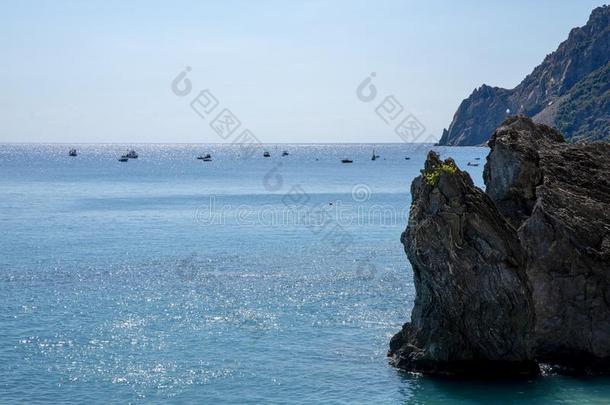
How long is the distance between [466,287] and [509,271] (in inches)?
85.5

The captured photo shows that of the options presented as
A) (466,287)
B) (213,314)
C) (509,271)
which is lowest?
(213,314)

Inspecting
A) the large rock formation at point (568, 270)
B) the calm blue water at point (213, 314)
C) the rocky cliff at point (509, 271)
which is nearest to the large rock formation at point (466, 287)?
the rocky cliff at point (509, 271)

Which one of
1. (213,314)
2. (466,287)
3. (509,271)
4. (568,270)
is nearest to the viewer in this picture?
(509,271)

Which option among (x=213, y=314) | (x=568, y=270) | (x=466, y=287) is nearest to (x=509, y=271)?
(x=466, y=287)

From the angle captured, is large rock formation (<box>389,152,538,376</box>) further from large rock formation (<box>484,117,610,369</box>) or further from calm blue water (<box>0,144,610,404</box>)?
large rock formation (<box>484,117,610,369</box>)

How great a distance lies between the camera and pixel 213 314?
51.0m

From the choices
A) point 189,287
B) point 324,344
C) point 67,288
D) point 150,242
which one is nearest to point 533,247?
point 324,344

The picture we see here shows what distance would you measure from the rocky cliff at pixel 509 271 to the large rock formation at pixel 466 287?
49 mm

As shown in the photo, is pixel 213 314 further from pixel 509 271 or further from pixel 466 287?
pixel 509 271

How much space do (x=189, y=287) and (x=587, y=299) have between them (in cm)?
3051

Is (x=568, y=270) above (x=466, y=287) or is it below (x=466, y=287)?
above

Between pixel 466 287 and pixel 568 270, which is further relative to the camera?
pixel 568 270

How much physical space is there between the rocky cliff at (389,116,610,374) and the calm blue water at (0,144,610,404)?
6.23ft

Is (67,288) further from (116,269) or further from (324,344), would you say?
(324,344)
